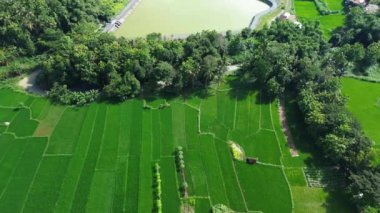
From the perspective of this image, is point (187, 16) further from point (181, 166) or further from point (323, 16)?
point (181, 166)

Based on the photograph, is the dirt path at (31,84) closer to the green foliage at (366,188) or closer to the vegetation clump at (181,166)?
the vegetation clump at (181,166)

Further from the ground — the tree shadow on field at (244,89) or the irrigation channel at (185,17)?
the irrigation channel at (185,17)

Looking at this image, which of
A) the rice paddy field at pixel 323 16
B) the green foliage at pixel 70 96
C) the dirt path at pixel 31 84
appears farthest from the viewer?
the rice paddy field at pixel 323 16

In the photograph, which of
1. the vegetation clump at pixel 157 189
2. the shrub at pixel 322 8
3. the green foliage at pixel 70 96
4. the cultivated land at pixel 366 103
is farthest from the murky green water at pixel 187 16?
the vegetation clump at pixel 157 189

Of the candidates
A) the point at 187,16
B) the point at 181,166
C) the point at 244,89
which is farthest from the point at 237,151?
the point at 187,16

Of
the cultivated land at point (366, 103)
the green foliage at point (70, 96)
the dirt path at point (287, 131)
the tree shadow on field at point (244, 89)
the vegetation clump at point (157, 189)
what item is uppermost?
the cultivated land at point (366, 103)

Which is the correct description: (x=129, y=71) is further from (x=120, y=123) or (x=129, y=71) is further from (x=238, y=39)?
(x=238, y=39)
